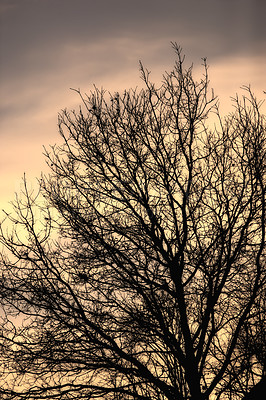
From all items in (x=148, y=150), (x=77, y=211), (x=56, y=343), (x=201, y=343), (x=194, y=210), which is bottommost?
(x=201, y=343)

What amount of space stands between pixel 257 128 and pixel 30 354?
6.78m

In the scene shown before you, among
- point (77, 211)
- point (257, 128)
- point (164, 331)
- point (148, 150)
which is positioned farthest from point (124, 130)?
point (164, 331)

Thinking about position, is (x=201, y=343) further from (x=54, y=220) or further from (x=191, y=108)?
(x=191, y=108)

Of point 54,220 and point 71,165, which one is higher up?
point 71,165

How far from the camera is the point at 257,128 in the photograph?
10.2 metres

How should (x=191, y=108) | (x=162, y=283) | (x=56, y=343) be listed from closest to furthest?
(x=56, y=343) → (x=162, y=283) → (x=191, y=108)

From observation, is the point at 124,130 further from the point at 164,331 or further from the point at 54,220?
the point at 164,331

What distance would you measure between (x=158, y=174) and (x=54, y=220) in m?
2.52

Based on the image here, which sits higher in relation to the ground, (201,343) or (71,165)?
(71,165)

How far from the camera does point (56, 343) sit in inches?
359

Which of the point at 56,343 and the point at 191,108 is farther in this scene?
the point at 191,108

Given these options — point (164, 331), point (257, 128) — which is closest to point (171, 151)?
point (257, 128)

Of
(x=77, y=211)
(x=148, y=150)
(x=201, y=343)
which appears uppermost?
(x=148, y=150)

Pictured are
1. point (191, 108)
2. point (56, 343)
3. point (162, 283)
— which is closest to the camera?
point (56, 343)
